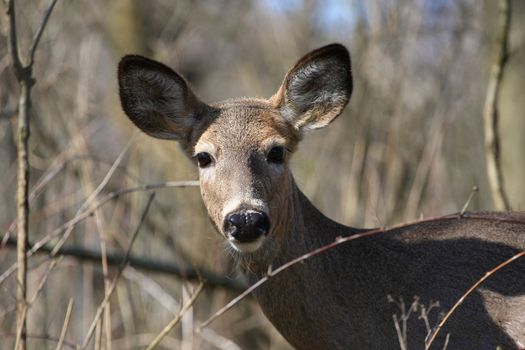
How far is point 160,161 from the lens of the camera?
Answer: 10.3m

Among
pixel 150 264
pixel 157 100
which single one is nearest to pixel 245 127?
pixel 157 100

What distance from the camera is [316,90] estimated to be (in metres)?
5.67

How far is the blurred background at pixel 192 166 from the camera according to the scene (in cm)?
863

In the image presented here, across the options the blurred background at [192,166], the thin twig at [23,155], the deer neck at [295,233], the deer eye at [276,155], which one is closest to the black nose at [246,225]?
the deer neck at [295,233]

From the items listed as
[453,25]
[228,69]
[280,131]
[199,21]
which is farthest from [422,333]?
[228,69]

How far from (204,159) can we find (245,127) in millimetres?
267

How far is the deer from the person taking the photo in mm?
4879

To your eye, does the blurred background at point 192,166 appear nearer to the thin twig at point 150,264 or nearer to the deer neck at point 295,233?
the thin twig at point 150,264

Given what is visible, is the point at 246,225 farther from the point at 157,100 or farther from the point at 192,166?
the point at 192,166

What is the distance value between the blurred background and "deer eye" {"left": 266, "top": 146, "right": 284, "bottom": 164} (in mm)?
2859

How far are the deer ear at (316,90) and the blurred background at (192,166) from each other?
2.59m

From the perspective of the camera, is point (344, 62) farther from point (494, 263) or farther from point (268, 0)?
point (268, 0)

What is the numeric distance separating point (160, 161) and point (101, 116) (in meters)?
0.87

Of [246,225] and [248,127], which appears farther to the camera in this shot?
[248,127]
